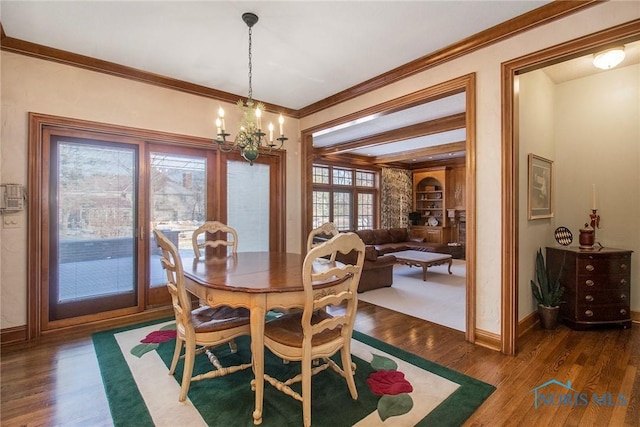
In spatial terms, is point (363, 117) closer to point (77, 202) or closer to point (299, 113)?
point (299, 113)

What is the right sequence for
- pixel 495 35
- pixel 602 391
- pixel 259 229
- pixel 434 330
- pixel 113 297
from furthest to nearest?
pixel 259 229
pixel 113 297
pixel 434 330
pixel 495 35
pixel 602 391

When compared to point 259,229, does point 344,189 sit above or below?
above

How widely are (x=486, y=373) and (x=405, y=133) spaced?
4.23 metres

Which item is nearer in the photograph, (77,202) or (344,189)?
(77,202)

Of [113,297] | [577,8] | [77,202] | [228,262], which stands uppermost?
[577,8]

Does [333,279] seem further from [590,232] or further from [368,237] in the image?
[368,237]

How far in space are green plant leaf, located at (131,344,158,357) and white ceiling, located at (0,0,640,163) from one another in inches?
111

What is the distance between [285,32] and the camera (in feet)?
8.48

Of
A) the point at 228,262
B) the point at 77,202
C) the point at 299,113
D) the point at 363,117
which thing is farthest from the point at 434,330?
the point at 77,202

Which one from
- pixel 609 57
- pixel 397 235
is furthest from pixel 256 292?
pixel 397 235

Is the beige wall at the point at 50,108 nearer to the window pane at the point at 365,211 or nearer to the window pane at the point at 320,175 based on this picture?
the window pane at the point at 320,175

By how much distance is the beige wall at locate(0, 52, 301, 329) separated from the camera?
2.75 meters

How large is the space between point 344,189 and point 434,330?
5424 millimetres

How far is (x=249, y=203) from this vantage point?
432cm
